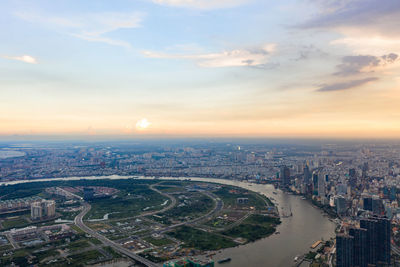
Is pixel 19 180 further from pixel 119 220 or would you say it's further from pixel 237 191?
pixel 237 191

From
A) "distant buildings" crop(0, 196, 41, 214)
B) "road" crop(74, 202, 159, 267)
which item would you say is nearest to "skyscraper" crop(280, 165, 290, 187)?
"road" crop(74, 202, 159, 267)

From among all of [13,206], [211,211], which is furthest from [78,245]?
[13,206]

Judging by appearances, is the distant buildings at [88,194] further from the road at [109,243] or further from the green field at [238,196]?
the green field at [238,196]

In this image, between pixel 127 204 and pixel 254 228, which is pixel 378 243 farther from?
pixel 127 204

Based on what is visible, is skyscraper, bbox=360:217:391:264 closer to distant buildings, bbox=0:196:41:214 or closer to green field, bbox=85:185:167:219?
green field, bbox=85:185:167:219

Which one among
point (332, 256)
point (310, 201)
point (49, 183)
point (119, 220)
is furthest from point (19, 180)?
point (332, 256)

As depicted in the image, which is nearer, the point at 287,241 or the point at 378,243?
the point at 378,243

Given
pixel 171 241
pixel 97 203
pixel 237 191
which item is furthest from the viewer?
pixel 237 191
